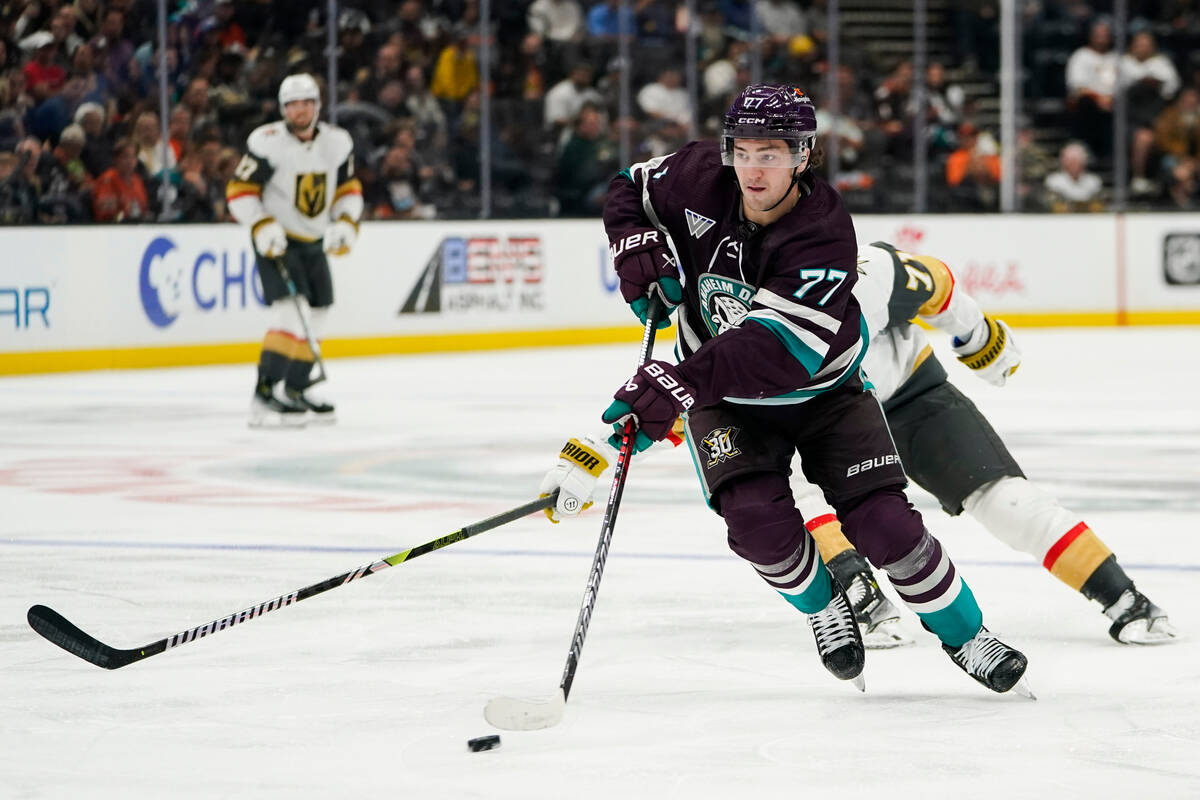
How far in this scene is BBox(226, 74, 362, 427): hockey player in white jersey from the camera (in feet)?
26.1

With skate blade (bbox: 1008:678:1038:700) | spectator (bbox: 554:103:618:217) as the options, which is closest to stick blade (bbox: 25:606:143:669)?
skate blade (bbox: 1008:678:1038:700)

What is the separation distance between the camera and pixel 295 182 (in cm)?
819

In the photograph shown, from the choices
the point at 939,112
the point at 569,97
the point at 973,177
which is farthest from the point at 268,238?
the point at 939,112

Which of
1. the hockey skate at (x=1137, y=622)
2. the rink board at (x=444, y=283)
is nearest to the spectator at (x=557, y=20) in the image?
the rink board at (x=444, y=283)

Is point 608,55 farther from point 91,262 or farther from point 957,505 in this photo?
point 957,505

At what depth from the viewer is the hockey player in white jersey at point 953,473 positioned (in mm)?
3482

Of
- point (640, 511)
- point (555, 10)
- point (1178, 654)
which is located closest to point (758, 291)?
point (1178, 654)

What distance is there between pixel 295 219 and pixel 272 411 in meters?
0.92

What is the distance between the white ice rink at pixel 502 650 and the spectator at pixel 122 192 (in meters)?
3.31

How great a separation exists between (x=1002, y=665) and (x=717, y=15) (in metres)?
10.6

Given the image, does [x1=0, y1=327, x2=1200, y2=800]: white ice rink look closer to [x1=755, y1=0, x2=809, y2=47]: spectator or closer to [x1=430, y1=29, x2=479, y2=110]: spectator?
[x1=430, y1=29, x2=479, y2=110]: spectator

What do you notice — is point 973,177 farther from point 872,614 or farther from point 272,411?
point 872,614

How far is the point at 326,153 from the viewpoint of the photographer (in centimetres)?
827

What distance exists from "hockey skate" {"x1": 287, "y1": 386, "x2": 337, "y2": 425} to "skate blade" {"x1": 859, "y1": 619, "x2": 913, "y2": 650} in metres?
4.49
